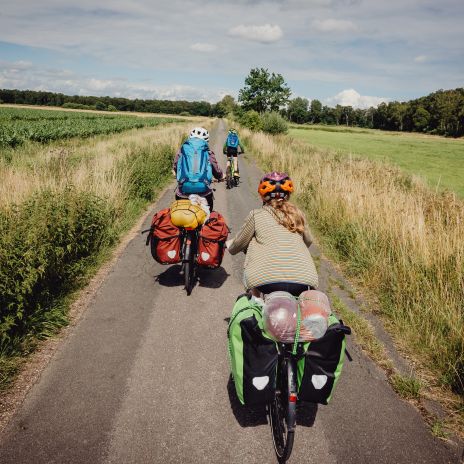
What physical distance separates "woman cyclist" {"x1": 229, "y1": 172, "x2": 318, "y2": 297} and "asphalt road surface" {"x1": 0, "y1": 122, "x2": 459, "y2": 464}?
1.19m

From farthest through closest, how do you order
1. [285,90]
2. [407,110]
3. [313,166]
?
[407,110] < [285,90] < [313,166]

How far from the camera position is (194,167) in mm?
5414

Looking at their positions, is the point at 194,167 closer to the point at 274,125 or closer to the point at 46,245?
the point at 46,245

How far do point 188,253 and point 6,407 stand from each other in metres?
2.65

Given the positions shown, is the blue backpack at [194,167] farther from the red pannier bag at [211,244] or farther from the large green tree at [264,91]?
the large green tree at [264,91]

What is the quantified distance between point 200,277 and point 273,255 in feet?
10.2

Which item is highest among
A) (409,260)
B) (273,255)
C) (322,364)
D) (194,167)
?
(194,167)

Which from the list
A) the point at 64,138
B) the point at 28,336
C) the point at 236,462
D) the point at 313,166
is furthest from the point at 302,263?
the point at 64,138

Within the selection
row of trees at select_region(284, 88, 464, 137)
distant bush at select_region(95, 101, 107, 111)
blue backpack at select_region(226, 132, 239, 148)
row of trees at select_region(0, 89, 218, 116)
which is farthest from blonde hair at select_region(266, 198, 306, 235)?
distant bush at select_region(95, 101, 107, 111)

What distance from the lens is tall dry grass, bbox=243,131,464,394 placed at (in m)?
3.65

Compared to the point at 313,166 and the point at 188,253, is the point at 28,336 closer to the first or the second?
the point at 188,253

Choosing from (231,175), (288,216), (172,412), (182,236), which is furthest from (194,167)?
(231,175)

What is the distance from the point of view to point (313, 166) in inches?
510

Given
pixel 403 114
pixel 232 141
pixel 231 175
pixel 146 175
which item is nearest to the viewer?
pixel 146 175
